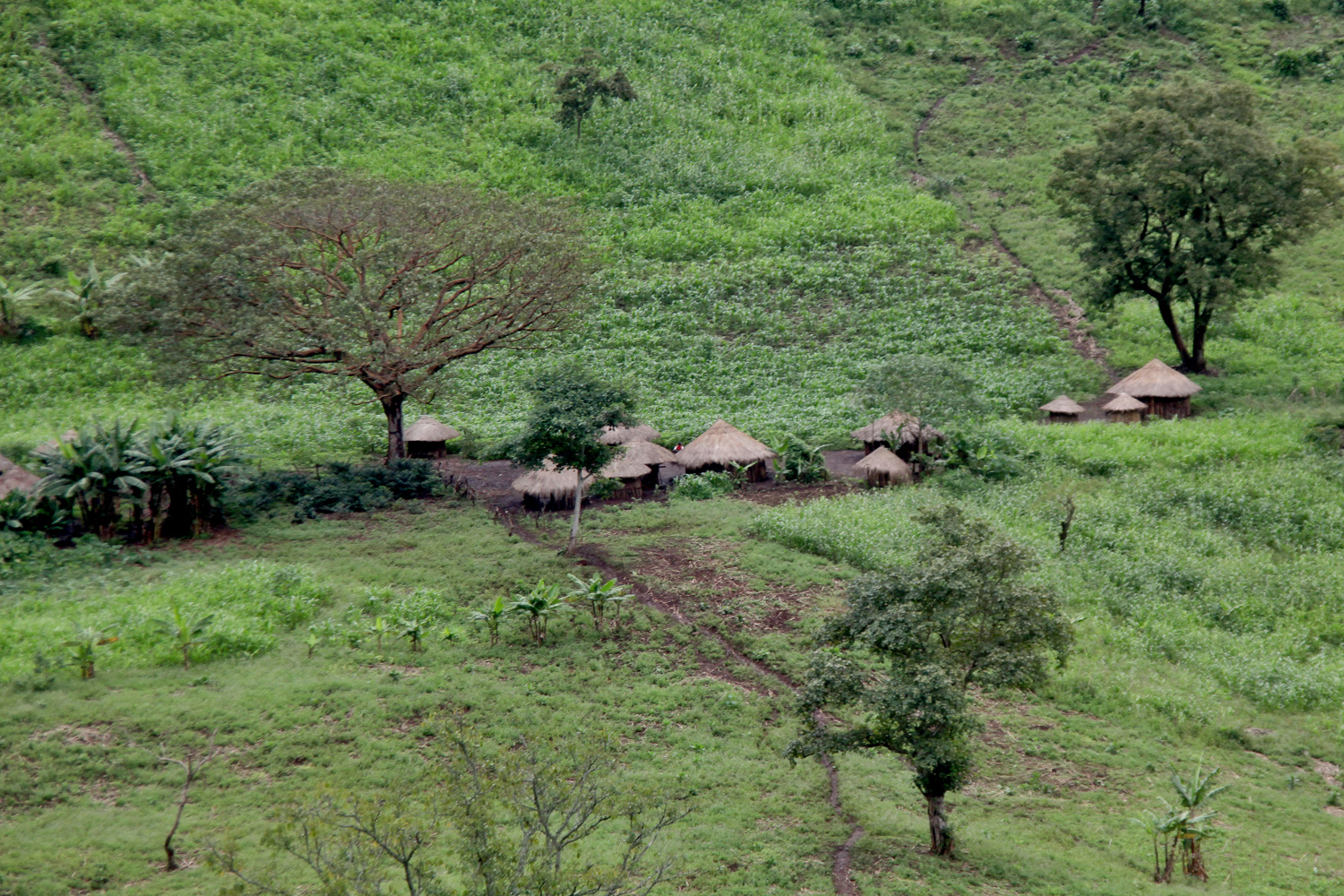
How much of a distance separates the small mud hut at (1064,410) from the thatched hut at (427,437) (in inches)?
736

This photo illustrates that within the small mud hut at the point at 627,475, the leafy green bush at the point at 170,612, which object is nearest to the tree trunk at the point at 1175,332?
the small mud hut at the point at 627,475

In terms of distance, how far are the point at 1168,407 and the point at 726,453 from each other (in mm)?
14434

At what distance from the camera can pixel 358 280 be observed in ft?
95.5

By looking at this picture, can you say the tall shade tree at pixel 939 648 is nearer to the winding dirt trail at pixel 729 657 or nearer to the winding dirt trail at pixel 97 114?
the winding dirt trail at pixel 729 657

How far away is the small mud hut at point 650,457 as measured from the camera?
28391 mm

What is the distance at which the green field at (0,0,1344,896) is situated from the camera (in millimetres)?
14852

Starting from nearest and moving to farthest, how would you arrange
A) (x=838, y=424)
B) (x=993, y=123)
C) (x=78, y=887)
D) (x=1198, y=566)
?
(x=78, y=887) → (x=1198, y=566) → (x=838, y=424) → (x=993, y=123)

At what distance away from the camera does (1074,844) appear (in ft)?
46.9

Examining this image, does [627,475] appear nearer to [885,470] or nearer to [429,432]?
[429,432]

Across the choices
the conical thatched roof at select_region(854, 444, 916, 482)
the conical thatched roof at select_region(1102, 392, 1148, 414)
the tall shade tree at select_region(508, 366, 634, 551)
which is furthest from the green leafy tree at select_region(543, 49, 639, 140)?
the tall shade tree at select_region(508, 366, 634, 551)

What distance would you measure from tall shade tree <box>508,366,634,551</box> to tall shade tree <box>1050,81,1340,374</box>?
64.1ft

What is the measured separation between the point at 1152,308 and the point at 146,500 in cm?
3590

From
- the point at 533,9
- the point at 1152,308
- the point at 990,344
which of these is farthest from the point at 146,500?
the point at 533,9

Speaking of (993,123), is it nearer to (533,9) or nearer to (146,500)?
(533,9)
